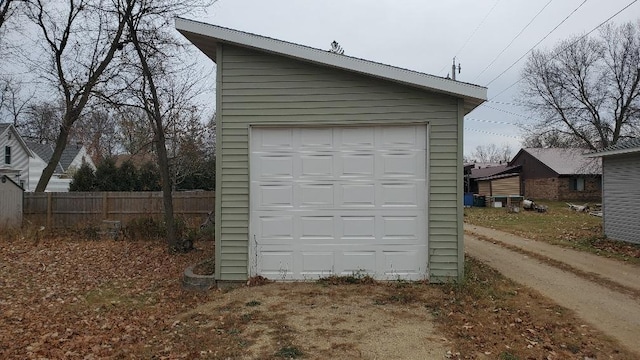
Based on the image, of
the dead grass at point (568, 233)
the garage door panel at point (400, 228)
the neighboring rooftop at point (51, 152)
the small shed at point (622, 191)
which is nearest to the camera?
the garage door panel at point (400, 228)

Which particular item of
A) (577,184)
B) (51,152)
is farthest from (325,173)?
(51,152)

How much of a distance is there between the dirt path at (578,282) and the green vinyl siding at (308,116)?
68.2 inches

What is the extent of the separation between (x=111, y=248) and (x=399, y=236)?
7.69m

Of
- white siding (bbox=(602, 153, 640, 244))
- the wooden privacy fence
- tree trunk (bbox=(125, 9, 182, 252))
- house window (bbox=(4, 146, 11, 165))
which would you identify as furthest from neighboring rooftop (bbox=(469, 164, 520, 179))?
house window (bbox=(4, 146, 11, 165))

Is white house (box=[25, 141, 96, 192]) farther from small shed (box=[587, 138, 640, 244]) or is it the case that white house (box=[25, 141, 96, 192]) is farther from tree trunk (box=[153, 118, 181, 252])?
small shed (box=[587, 138, 640, 244])

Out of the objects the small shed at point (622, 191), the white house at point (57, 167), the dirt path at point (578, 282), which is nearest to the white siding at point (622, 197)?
the small shed at point (622, 191)

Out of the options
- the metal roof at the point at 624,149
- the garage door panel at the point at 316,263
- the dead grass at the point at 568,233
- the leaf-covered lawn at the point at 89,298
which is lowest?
the leaf-covered lawn at the point at 89,298

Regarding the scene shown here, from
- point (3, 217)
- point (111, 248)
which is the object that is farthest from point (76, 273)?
point (3, 217)

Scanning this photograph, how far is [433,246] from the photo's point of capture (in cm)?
683

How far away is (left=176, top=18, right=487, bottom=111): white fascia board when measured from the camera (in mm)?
6488

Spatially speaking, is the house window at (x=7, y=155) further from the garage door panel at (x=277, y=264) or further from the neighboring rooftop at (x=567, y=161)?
the neighboring rooftop at (x=567, y=161)

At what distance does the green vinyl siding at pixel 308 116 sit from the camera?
6.79 meters

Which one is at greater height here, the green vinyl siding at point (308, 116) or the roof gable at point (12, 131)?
the roof gable at point (12, 131)

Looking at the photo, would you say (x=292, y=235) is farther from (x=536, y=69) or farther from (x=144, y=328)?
(x=536, y=69)
